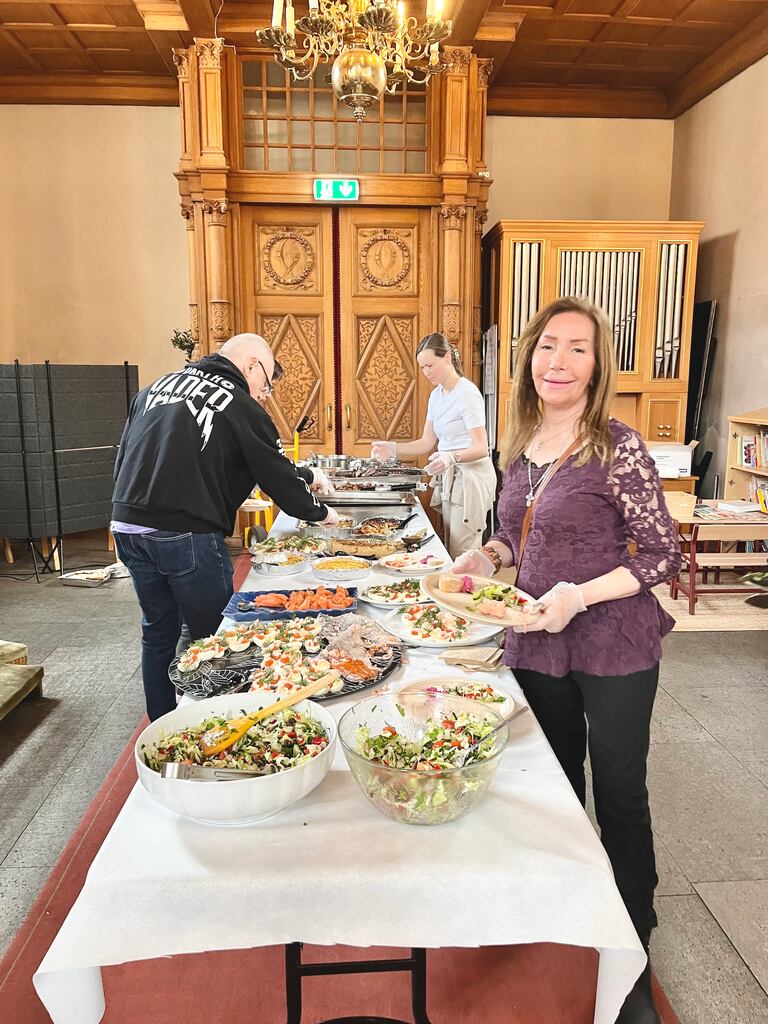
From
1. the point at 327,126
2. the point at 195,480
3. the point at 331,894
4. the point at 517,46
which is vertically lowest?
the point at 331,894

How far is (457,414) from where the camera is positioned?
372cm

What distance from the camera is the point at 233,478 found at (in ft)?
7.74

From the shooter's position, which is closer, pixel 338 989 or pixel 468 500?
pixel 338 989

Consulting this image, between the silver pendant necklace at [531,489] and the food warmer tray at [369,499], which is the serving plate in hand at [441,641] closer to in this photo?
the silver pendant necklace at [531,489]

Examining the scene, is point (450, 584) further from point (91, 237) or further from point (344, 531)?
point (91, 237)

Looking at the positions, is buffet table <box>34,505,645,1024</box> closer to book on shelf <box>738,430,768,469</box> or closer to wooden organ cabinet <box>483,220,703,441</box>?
book on shelf <box>738,430,768,469</box>

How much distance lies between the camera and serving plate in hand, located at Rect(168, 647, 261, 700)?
4.68 ft

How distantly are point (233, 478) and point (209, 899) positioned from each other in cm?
154

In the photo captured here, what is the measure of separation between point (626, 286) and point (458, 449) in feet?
8.66

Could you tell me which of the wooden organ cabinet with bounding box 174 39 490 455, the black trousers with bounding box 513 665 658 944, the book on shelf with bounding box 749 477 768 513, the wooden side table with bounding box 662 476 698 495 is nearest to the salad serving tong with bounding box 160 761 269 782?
the black trousers with bounding box 513 665 658 944

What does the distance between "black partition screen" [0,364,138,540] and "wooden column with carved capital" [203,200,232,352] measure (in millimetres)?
858

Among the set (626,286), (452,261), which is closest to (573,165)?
(626,286)

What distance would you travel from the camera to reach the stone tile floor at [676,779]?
1.77 meters

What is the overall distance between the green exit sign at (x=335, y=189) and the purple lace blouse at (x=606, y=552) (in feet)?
15.1
